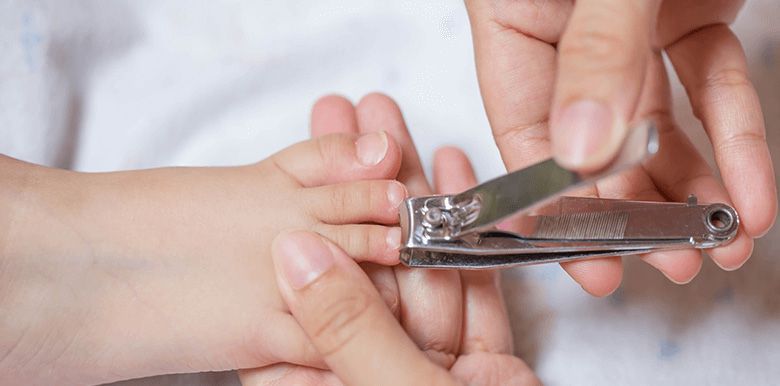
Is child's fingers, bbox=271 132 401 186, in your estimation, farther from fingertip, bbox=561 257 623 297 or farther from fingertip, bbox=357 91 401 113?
fingertip, bbox=561 257 623 297

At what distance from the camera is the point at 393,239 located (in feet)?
3.01

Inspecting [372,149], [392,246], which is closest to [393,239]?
[392,246]

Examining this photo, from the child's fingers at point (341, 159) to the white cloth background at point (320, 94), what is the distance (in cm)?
15

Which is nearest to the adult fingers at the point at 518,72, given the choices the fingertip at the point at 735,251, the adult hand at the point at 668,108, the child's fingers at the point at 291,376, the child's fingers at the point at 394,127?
the adult hand at the point at 668,108

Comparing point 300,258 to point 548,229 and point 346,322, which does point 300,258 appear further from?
point 548,229

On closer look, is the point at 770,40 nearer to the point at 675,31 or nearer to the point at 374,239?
the point at 675,31

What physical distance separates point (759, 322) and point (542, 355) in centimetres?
27

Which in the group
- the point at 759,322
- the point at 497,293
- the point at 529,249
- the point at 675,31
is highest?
the point at 675,31

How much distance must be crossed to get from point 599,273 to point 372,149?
11.0 inches

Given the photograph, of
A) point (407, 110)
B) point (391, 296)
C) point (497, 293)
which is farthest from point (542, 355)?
point (407, 110)

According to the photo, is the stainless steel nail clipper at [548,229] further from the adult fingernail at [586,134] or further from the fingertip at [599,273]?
the adult fingernail at [586,134]

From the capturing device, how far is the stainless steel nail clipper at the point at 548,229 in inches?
32.6

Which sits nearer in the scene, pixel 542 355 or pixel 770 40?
pixel 542 355

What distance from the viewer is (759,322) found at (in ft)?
3.52
